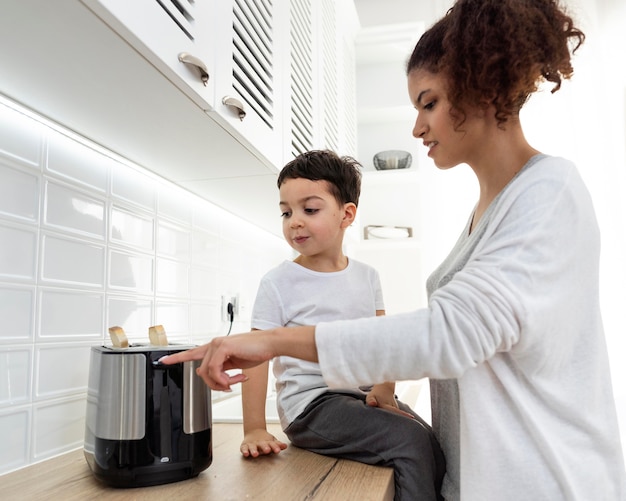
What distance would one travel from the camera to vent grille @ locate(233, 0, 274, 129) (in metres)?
1.11

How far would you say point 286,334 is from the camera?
2.21 feet

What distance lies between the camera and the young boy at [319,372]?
0.88 meters

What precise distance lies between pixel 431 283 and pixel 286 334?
370mm

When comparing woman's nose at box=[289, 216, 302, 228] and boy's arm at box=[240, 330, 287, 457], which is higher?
woman's nose at box=[289, 216, 302, 228]

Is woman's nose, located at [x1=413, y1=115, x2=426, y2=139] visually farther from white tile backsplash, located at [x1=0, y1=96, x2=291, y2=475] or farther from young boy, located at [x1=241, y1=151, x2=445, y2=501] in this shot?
white tile backsplash, located at [x1=0, y1=96, x2=291, y2=475]

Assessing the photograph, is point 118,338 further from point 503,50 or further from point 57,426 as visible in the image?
point 503,50

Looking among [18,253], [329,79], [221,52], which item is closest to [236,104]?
[221,52]

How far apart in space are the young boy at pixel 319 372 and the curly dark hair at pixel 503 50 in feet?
1.52

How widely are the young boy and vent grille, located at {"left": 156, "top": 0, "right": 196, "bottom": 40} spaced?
15.0 inches

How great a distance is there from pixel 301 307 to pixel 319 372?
0.43ft

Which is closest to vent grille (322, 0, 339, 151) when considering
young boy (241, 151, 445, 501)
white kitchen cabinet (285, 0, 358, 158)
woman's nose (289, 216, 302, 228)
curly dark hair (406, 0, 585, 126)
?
white kitchen cabinet (285, 0, 358, 158)

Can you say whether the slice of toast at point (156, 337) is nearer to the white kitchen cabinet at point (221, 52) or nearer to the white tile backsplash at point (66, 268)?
the white tile backsplash at point (66, 268)

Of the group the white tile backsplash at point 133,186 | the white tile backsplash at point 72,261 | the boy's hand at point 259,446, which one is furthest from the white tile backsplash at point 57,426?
the white tile backsplash at point 133,186

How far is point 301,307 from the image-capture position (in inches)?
43.2
